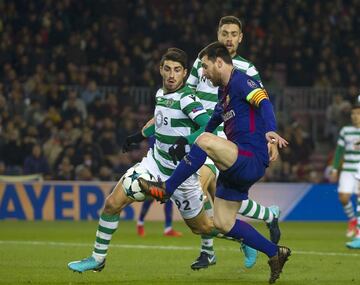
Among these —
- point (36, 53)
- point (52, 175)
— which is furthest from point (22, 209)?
point (36, 53)

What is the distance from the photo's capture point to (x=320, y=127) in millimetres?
26594

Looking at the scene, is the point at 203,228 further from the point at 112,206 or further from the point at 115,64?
the point at 115,64

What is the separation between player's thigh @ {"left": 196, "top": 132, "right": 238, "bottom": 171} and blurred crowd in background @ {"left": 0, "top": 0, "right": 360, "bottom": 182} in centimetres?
1221

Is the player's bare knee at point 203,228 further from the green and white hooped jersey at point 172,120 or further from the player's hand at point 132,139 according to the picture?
the player's hand at point 132,139

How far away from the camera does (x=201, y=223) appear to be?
10.7 m

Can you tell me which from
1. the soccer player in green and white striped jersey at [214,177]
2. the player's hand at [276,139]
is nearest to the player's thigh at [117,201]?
the soccer player in green and white striped jersey at [214,177]

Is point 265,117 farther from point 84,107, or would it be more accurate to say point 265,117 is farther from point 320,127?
point 320,127

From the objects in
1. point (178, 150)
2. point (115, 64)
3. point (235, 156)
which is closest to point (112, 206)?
point (178, 150)

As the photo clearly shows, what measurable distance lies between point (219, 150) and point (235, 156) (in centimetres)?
19

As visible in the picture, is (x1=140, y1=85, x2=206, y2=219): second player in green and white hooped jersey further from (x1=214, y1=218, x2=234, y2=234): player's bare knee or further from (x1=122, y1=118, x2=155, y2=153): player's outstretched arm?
(x1=214, y1=218, x2=234, y2=234): player's bare knee

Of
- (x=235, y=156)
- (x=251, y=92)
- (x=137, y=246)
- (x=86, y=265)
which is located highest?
(x=251, y=92)

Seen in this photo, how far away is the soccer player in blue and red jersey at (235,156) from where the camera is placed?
31.3ft

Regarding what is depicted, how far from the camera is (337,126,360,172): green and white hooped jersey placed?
57.5 ft

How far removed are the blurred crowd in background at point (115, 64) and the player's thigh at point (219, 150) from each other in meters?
12.2
